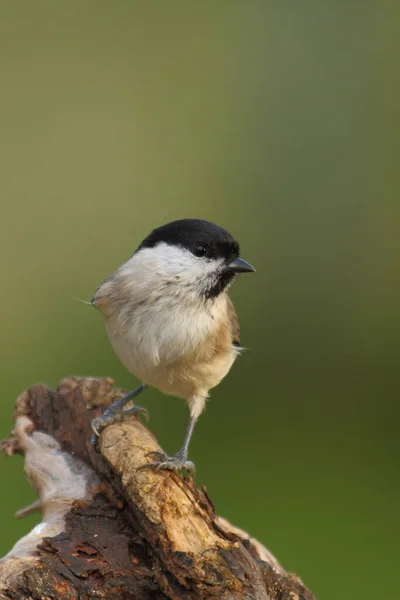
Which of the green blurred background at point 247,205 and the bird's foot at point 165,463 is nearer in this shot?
the bird's foot at point 165,463

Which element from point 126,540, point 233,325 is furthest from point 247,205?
point 126,540

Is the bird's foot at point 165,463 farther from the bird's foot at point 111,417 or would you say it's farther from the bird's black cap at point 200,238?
the bird's black cap at point 200,238

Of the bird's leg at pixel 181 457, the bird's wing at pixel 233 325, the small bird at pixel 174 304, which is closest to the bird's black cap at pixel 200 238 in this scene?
the small bird at pixel 174 304

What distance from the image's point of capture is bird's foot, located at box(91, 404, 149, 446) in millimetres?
2068

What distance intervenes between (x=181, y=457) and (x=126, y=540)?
345 millimetres

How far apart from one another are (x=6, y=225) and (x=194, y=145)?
1.15 meters

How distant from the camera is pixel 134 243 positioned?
4.35m

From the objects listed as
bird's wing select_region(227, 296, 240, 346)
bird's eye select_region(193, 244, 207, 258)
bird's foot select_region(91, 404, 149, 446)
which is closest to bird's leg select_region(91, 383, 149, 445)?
bird's foot select_region(91, 404, 149, 446)

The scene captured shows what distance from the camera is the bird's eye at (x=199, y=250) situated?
204 cm

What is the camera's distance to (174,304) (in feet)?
6.67

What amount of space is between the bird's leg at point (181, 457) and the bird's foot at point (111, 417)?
14 cm

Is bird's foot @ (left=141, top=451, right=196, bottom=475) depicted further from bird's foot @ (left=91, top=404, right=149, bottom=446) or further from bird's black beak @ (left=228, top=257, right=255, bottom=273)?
bird's black beak @ (left=228, top=257, right=255, bottom=273)

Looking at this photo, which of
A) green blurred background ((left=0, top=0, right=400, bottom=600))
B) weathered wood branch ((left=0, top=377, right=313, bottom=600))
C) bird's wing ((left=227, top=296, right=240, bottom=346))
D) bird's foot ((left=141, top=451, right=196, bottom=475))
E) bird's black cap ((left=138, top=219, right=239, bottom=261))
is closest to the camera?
weathered wood branch ((left=0, top=377, right=313, bottom=600))

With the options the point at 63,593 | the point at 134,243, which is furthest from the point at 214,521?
the point at 134,243
